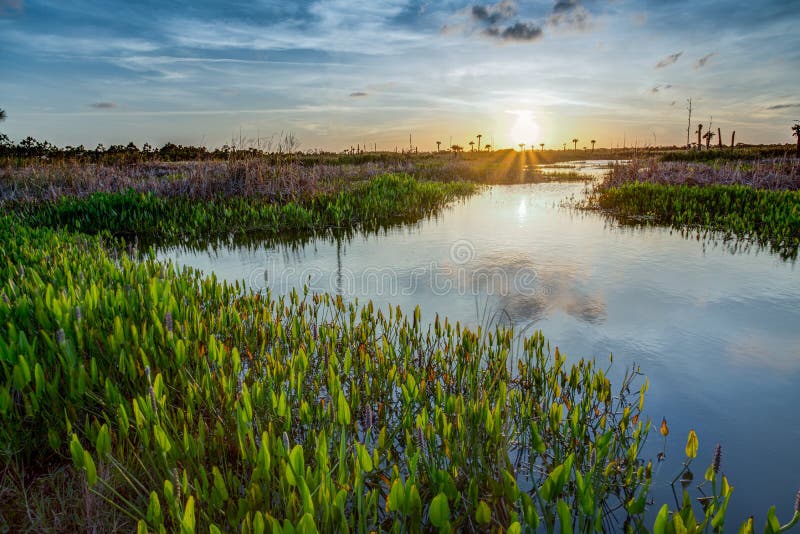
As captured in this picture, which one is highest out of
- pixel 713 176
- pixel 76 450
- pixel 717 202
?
pixel 713 176

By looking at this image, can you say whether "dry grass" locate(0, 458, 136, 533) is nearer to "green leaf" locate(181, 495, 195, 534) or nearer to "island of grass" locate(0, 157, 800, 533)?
"island of grass" locate(0, 157, 800, 533)

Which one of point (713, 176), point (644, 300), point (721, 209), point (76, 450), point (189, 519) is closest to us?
point (189, 519)

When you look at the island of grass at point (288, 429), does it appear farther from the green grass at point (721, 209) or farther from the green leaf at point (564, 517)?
the green grass at point (721, 209)

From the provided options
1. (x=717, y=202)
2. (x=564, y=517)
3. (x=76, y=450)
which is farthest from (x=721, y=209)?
(x=76, y=450)

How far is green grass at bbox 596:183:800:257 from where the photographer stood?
9.38 m

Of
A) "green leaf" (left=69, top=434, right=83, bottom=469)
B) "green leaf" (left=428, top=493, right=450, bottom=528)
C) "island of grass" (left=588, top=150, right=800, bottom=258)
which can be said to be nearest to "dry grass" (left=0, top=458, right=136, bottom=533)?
"green leaf" (left=69, top=434, right=83, bottom=469)

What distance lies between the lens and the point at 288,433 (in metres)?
2.86

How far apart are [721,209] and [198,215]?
12.9 m

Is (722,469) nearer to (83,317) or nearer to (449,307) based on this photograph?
(449,307)

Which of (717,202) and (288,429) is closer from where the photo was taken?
(288,429)

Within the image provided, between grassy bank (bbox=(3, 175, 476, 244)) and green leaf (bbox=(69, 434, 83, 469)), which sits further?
grassy bank (bbox=(3, 175, 476, 244))

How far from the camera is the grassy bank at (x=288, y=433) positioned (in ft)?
6.59

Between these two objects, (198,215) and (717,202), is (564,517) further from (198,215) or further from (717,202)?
(717,202)

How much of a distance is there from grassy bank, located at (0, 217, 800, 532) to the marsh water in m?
0.41
